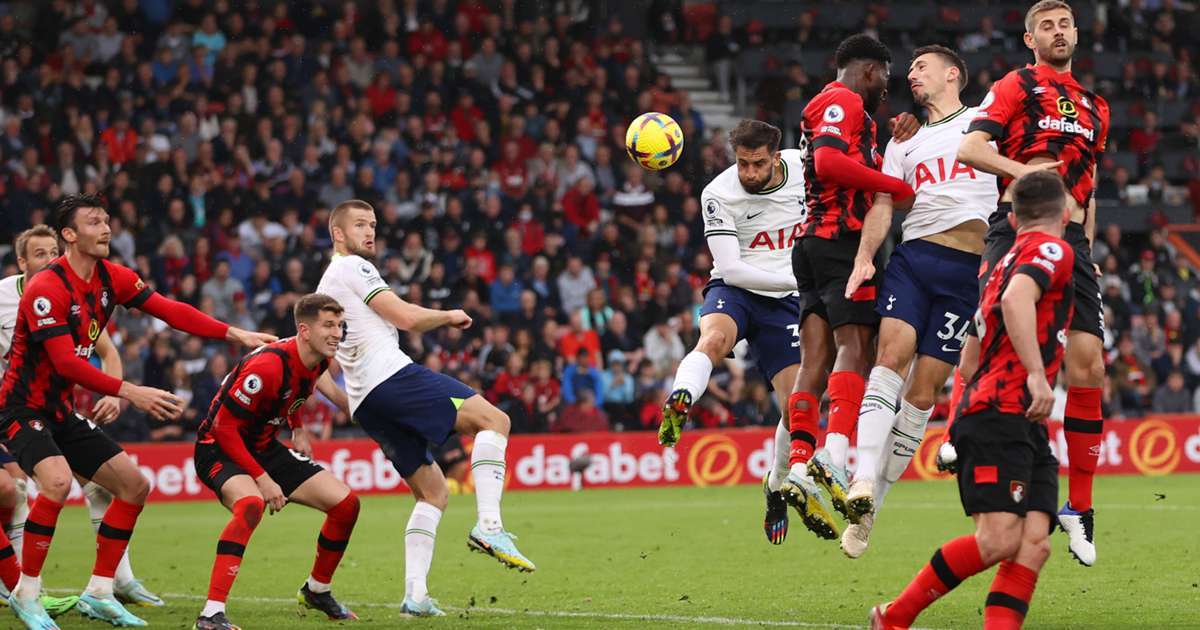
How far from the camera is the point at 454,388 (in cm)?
974

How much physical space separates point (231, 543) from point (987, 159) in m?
4.76

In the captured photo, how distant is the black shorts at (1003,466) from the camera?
689 cm

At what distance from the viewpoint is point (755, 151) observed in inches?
378

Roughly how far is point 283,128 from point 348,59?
2114 millimetres

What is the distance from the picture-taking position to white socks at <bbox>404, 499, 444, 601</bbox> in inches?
383

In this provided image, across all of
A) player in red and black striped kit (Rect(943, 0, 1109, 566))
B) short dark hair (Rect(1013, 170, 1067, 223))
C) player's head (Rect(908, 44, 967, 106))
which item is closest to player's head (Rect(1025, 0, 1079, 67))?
player in red and black striped kit (Rect(943, 0, 1109, 566))

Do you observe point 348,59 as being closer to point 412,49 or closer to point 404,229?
point 412,49

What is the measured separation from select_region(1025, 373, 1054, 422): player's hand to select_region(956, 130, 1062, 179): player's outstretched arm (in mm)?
1412

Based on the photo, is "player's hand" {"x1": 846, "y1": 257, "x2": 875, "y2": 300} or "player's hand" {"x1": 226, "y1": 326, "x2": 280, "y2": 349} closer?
"player's hand" {"x1": 846, "y1": 257, "x2": 875, "y2": 300}

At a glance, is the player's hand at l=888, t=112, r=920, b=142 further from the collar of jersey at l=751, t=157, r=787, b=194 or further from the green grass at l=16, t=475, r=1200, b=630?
the green grass at l=16, t=475, r=1200, b=630

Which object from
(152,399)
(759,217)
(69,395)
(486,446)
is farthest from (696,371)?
(69,395)

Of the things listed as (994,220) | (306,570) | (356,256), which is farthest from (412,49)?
(994,220)

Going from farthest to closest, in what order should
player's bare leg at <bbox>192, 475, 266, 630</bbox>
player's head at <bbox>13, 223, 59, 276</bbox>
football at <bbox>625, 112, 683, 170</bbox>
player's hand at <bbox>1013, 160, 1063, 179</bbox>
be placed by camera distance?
player's head at <bbox>13, 223, 59, 276</bbox>
football at <bbox>625, 112, 683, 170</bbox>
player's bare leg at <bbox>192, 475, 266, 630</bbox>
player's hand at <bbox>1013, 160, 1063, 179</bbox>

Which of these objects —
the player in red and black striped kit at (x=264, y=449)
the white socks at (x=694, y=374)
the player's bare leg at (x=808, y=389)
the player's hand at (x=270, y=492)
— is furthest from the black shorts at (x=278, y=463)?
the player's bare leg at (x=808, y=389)
